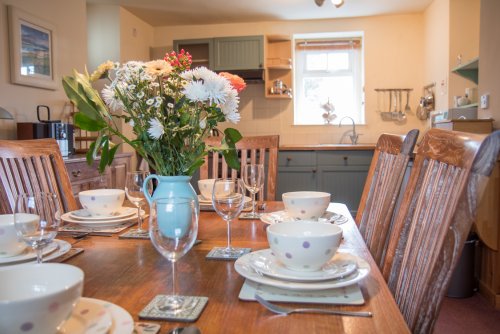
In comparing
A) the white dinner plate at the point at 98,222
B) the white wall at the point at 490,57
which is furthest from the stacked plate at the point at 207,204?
the white wall at the point at 490,57

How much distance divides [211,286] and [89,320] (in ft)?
0.87

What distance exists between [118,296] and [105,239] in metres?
Result: 0.45

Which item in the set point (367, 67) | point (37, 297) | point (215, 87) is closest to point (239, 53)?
point (367, 67)

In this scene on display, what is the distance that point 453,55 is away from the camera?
391cm

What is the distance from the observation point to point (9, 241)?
2.95 feet

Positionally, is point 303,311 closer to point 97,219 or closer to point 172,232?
point 172,232

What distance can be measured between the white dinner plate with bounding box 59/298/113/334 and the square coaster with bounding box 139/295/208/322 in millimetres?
82

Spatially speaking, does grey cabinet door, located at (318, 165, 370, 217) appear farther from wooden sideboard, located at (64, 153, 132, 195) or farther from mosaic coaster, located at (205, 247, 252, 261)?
mosaic coaster, located at (205, 247, 252, 261)

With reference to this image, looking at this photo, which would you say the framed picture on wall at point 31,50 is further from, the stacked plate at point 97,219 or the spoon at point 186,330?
the spoon at point 186,330

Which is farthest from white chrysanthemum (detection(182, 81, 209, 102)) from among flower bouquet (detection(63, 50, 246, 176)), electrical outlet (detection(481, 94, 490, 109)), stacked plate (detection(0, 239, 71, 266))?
electrical outlet (detection(481, 94, 490, 109))

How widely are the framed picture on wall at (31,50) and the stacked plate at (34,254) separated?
2.55 meters

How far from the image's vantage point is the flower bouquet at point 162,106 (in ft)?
3.30

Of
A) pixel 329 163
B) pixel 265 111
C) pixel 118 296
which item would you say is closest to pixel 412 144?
pixel 118 296

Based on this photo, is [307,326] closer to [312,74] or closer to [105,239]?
[105,239]
